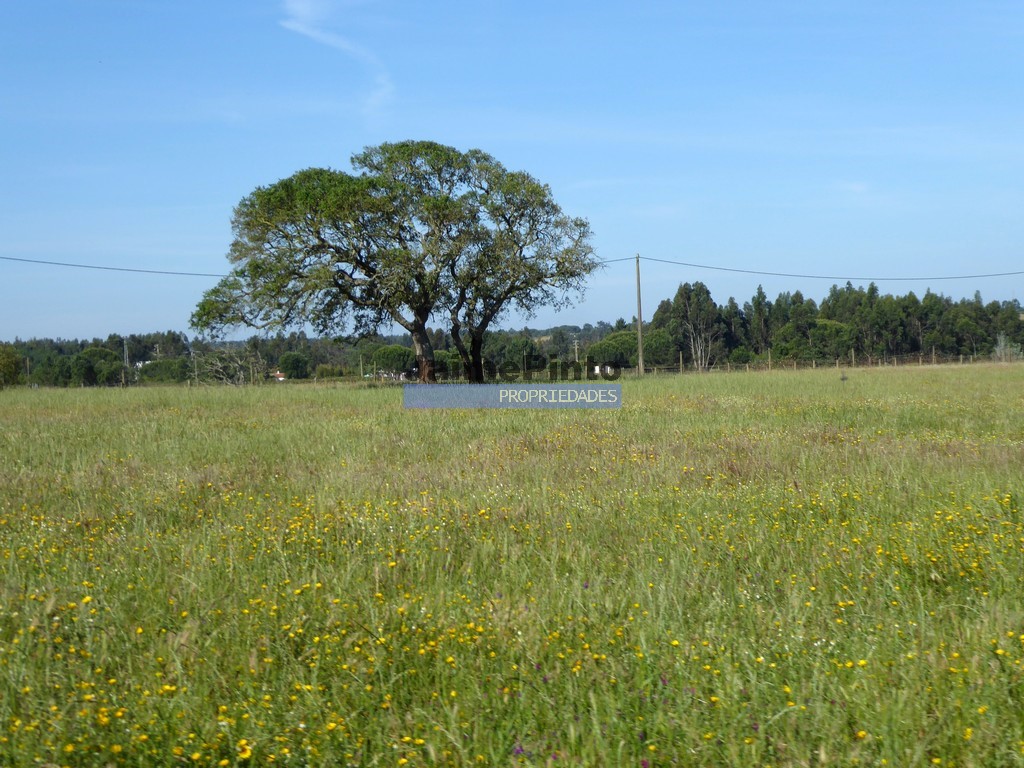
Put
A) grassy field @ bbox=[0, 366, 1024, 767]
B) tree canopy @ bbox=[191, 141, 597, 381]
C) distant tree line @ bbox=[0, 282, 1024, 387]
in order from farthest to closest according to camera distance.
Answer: distant tree line @ bbox=[0, 282, 1024, 387] < tree canopy @ bbox=[191, 141, 597, 381] < grassy field @ bbox=[0, 366, 1024, 767]

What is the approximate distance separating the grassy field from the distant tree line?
50257mm

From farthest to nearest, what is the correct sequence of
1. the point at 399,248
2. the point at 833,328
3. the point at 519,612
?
the point at 833,328, the point at 399,248, the point at 519,612

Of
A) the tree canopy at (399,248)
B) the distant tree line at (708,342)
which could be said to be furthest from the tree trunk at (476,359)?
the distant tree line at (708,342)

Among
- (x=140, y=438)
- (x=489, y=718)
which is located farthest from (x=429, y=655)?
(x=140, y=438)

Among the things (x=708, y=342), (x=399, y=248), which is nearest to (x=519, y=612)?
(x=399, y=248)

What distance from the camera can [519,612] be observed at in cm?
418

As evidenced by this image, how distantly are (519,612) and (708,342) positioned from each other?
78145mm

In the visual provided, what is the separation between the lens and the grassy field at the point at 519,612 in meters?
3.06

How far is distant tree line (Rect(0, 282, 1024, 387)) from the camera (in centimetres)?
6084

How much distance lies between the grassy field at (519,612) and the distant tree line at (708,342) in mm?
50257

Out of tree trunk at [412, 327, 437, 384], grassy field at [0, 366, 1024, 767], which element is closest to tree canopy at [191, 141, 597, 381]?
tree trunk at [412, 327, 437, 384]

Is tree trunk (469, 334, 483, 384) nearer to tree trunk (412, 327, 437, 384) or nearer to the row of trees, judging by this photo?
tree trunk (412, 327, 437, 384)

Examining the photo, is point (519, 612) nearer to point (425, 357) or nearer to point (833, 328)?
point (425, 357)

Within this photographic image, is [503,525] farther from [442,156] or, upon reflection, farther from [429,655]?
[442,156]
